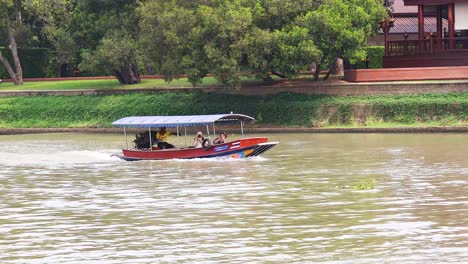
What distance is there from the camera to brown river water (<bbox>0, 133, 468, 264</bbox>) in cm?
1808

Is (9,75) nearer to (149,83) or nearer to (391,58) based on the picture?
(149,83)

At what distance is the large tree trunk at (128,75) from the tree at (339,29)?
13.3 meters

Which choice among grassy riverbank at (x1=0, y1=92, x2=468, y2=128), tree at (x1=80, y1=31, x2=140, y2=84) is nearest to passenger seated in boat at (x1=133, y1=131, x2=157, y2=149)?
grassy riverbank at (x1=0, y1=92, x2=468, y2=128)

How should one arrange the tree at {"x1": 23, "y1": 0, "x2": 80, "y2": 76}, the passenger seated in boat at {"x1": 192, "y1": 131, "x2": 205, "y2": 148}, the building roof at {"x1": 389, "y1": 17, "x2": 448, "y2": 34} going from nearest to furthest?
1. the passenger seated in boat at {"x1": 192, "y1": 131, "x2": 205, "y2": 148}
2. the tree at {"x1": 23, "y1": 0, "x2": 80, "y2": 76}
3. the building roof at {"x1": 389, "y1": 17, "x2": 448, "y2": 34}

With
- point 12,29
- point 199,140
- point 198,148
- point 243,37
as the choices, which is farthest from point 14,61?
point 198,148

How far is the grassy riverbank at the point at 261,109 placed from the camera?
4594cm

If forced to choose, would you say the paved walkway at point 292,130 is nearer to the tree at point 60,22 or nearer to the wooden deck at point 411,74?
the wooden deck at point 411,74

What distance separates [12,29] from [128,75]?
8500 mm

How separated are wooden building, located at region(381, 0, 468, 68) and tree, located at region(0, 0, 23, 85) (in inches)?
846

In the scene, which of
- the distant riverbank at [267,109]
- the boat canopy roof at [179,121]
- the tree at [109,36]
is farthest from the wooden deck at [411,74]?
the boat canopy roof at [179,121]

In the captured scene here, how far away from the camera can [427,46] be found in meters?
53.5

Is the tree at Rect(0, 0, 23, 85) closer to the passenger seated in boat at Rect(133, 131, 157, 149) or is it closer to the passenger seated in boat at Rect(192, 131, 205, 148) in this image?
the passenger seated in boat at Rect(133, 131, 157, 149)

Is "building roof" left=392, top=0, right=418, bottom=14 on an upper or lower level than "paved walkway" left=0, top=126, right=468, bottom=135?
upper

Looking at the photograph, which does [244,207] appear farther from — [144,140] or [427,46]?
[427,46]
